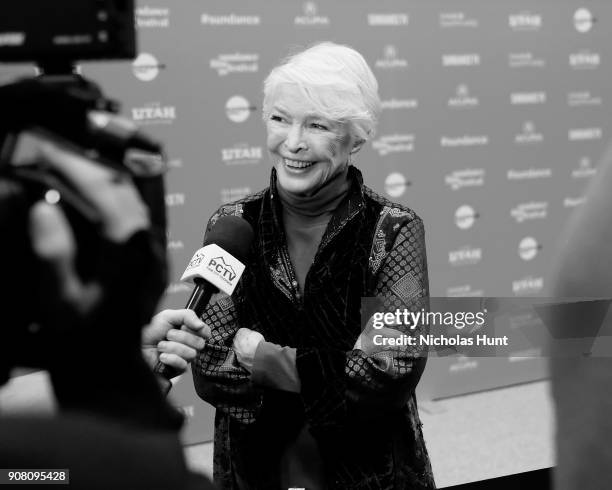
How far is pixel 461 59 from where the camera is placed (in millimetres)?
3885

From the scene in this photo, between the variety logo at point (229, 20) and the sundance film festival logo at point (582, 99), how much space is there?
178 cm

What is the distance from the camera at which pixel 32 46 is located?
0.53 metres

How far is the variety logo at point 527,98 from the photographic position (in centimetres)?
403

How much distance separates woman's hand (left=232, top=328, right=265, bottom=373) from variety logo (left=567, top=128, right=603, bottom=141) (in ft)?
10.4

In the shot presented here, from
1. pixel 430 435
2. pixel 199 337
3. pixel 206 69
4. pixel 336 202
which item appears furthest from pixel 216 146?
pixel 199 337

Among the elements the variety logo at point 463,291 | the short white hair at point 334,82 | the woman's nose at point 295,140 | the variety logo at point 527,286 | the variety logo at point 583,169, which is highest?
the short white hair at point 334,82

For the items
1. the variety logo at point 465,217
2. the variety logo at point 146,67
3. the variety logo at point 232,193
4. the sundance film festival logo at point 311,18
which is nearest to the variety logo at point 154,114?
the variety logo at point 146,67

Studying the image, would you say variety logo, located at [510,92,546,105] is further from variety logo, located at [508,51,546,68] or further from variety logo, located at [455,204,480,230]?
variety logo, located at [455,204,480,230]

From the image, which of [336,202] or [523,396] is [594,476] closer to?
[336,202]

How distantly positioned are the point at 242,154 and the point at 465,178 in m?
1.20

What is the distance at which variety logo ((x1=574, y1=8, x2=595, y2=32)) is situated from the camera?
418cm

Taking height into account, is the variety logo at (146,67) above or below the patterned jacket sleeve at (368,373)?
above

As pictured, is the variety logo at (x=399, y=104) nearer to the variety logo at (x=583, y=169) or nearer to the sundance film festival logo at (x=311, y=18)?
the sundance film festival logo at (x=311, y=18)

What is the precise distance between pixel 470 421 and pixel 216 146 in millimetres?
1738
